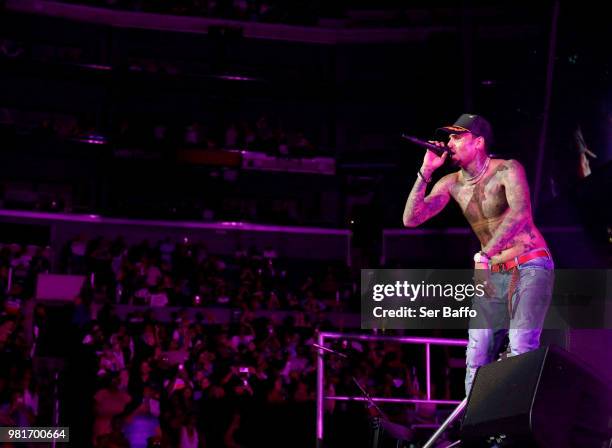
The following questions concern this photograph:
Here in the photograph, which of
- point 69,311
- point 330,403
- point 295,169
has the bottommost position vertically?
point 330,403

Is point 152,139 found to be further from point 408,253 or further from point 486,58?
point 486,58

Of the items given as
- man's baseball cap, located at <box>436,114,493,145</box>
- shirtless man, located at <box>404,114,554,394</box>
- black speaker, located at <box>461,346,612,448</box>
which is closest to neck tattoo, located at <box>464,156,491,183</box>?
shirtless man, located at <box>404,114,554,394</box>

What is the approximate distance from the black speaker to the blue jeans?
32.7 inches

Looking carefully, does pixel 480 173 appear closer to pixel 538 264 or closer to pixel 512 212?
pixel 512 212

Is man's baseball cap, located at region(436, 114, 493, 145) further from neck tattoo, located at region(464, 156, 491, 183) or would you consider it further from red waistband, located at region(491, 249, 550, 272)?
red waistband, located at region(491, 249, 550, 272)

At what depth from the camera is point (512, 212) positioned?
13.8 feet

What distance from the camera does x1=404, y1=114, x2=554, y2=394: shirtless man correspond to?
13.6 feet

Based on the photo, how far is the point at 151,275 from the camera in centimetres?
1462

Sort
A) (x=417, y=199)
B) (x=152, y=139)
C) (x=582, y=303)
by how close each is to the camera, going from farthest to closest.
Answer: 1. (x=152, y=139)
2. (x=582, y=303)
3. (x=417, y=199)

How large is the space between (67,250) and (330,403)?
8.12m

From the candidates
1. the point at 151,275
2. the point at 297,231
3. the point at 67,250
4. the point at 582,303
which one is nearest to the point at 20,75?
the point at 67,250

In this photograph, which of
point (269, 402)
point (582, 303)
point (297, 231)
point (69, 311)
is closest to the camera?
point (582, 303)

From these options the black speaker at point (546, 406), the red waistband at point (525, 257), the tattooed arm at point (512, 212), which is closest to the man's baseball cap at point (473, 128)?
the tattooed arm at point (512, 212)

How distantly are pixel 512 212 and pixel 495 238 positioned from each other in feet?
0.58
